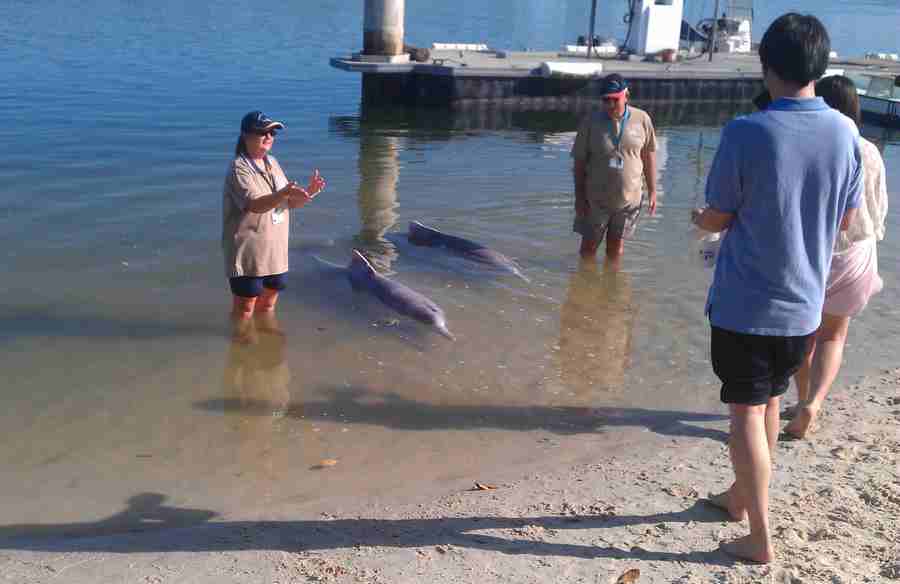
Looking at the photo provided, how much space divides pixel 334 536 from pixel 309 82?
1093 inches

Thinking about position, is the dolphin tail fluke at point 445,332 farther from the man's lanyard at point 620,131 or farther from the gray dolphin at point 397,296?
the man's lanyard at point 620,131

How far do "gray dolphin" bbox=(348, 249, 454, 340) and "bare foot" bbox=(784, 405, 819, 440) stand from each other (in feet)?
11.0

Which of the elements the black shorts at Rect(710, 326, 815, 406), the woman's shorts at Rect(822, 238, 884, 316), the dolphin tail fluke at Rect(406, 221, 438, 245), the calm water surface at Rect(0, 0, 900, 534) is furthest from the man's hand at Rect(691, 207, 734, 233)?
the dolphin tail fluke at Rect(406, 221, 438, 245)

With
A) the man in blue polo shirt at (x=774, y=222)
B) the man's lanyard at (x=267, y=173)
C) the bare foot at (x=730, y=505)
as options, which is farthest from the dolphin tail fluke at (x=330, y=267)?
the man in blue polo shirt at (x=774, y=222)

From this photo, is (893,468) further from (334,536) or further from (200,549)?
(200,549)

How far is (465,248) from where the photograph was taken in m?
10.7

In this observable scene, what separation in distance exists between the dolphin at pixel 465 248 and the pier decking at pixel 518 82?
14.8 meters

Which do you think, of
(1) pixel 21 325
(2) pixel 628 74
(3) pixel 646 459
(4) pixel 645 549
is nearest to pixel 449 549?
(4) pixel 645 549

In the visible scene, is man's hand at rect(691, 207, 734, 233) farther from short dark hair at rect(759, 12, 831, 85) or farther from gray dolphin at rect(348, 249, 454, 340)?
gray dolphin at rect(348, 249, 454, 340)

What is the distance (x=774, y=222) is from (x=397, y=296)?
5.54 m

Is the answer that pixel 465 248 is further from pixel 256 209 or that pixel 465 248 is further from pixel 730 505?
pixel 730 505

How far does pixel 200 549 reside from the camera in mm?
4590

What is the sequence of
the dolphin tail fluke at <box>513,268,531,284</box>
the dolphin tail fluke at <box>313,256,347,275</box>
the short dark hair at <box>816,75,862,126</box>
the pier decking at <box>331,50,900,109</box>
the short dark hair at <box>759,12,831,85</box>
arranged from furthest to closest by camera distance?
the pier decking at <box>331,50,900,109</box>
the dolphin tail fluke at <box>313,256,347,275</box>
the dolphin tail fluke at <box>513,268,531,284</box>
the short dark hair at <box>816,75,862,126</box>
the short dark hair at <box>759,12,831,85</box>

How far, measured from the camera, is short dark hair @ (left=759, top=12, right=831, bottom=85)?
3668mm
